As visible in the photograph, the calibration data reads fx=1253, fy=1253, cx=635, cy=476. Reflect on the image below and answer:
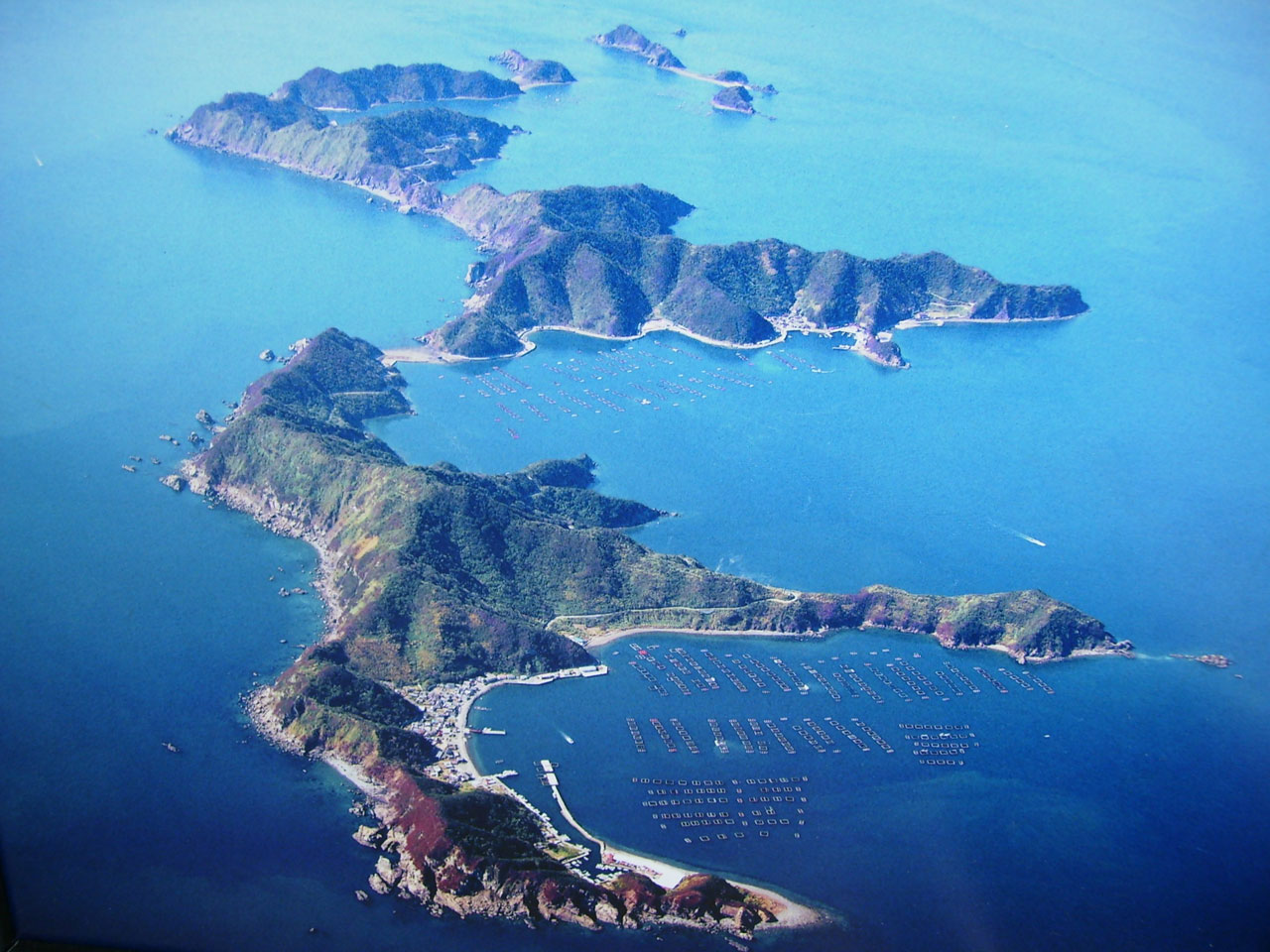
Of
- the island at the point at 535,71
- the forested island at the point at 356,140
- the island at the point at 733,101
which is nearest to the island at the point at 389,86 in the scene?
the island at the point at 535,71

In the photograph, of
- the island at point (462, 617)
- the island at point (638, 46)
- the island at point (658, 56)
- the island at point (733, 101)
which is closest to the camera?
the island at point (462, 617)

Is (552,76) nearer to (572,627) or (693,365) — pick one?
(693,365)

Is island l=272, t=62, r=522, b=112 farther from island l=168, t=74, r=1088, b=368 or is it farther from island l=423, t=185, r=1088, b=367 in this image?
island l=423, t=185, r=1088, b=367

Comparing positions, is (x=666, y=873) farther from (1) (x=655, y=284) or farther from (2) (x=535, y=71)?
(2) (x=535, y=71)

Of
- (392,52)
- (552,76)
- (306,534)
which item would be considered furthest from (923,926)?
(392,52)

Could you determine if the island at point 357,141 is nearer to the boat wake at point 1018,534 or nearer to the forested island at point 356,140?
the forested island at point 356,140

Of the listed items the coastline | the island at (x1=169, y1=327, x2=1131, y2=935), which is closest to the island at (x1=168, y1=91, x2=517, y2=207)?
the island at (x1=169, y1=327, x2=1131, y2=935)
